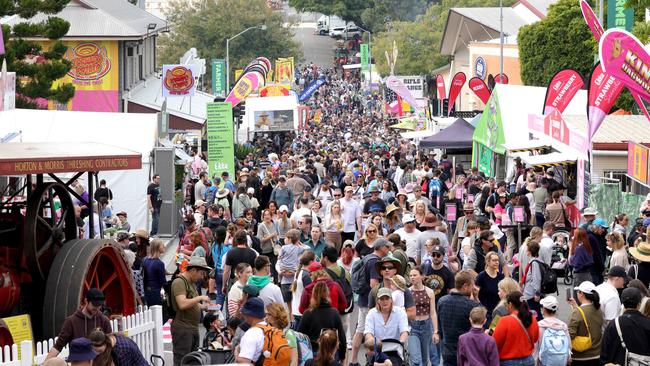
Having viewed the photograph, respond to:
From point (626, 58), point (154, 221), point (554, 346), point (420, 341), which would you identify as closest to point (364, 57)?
point (154, 221)

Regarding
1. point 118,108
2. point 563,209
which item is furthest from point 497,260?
point 118,108

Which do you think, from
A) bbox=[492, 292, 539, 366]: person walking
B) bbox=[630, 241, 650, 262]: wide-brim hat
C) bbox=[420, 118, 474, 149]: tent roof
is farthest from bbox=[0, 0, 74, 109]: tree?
bbox=[492, 292, 539, 366]: person walking

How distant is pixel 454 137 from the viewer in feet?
130

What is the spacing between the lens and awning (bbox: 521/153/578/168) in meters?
29.0

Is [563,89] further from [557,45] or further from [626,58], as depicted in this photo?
[557,45]

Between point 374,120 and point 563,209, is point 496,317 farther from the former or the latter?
point 374,120

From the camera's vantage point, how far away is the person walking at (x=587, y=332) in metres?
12.8

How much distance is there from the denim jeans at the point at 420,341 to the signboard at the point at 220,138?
1988 cm

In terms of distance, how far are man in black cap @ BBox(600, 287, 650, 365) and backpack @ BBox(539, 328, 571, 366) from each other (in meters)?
0.34

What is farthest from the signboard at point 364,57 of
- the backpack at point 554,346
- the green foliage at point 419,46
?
the backpack at point 554,346

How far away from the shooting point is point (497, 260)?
14914 millimetres

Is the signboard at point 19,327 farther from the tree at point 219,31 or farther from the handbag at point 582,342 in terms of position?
the tree at point 219,31

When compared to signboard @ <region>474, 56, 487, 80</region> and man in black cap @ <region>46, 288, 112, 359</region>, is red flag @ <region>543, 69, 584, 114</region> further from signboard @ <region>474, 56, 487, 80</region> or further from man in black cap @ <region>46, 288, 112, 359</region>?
signboard @ <region>474, 56, 487, 80</region>

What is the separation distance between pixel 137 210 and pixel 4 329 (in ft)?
58.4
